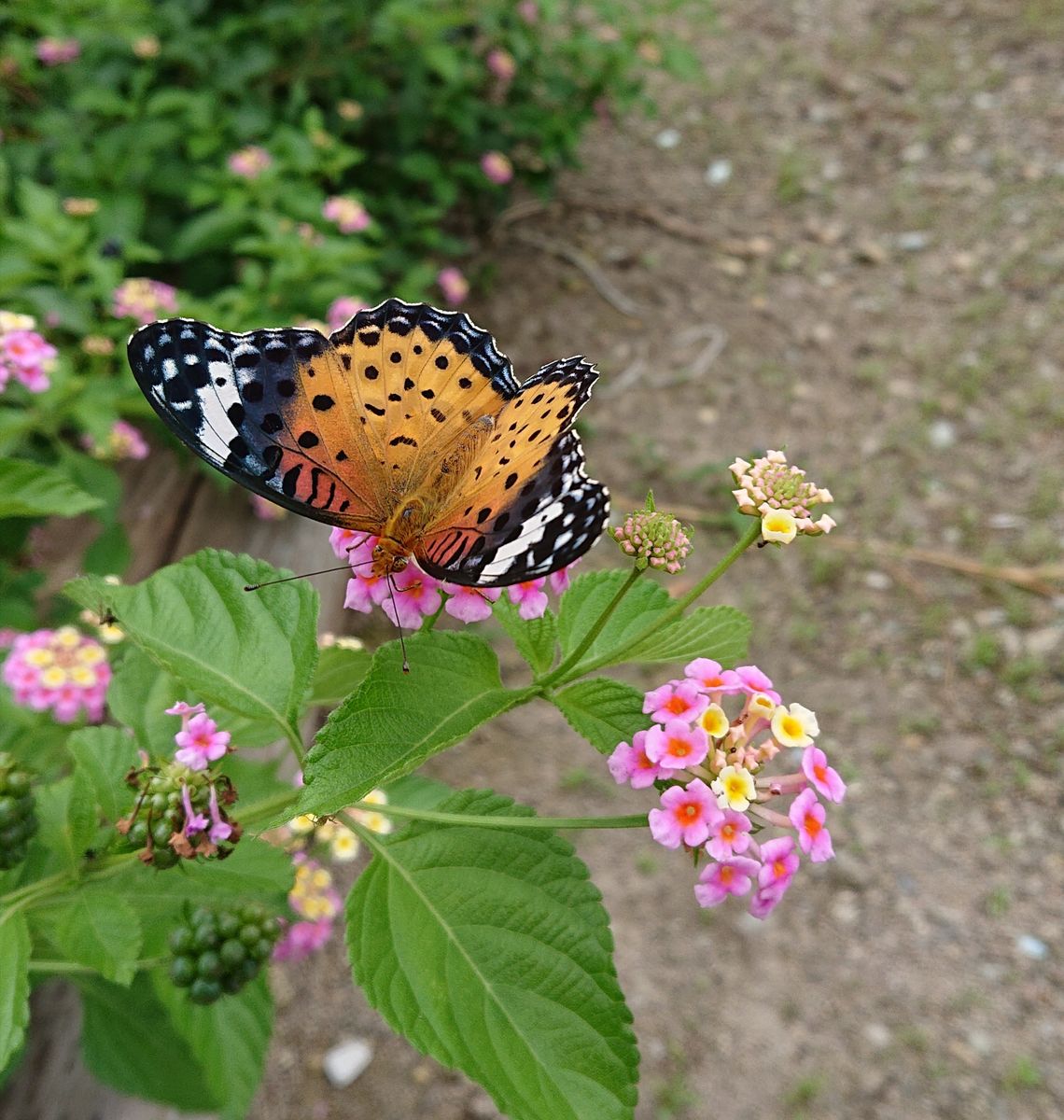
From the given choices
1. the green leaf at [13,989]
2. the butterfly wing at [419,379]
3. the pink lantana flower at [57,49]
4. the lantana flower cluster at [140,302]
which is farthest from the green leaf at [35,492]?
the pink lantana flower at [57,49]

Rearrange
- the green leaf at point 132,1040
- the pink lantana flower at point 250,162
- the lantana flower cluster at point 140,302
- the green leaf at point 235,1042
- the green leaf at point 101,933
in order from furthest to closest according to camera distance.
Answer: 1. the pink lantana flower at point 250,162
2. the lantana flower cluster at point 140,302
3. the green leaf at point 132,1040
4. the green leaf at point 235,1042
5. the green leaf at point 101,933

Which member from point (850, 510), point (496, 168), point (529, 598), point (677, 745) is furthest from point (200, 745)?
point (496, 168)

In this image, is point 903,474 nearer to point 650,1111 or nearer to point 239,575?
point 650,1111

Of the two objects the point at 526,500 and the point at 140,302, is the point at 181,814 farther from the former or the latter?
the point at 140,302

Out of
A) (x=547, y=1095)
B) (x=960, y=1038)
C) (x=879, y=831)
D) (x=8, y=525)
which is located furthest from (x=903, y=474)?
(x=547, y=1095)

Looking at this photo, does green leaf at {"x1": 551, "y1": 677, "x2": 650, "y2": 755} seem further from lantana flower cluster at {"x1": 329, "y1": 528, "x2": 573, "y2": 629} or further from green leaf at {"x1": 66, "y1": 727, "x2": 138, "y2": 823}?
green leaf at {"x1": 66, "y1": 727, "x2": 138, "y2": 823}

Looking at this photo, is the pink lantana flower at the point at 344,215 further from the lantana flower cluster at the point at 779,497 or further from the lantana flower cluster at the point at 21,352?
the lantana flower cluster at the point at 779,497
